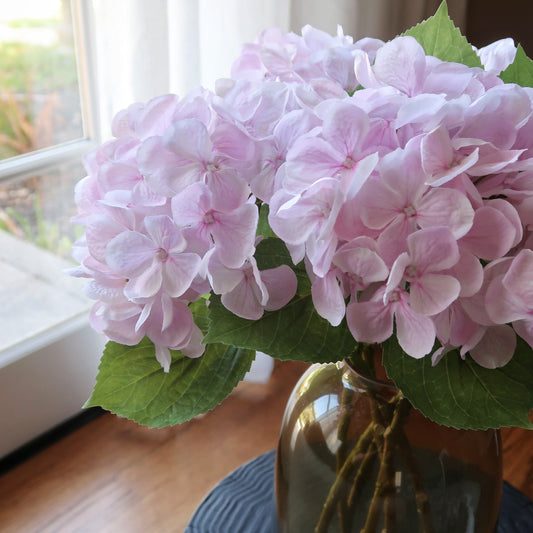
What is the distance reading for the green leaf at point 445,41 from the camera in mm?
409

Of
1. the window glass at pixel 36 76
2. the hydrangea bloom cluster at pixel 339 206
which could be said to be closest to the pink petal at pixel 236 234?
the hydrangea bloom cluster at pixel 339 206

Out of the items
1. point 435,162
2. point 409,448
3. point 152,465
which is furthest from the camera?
point 152,465

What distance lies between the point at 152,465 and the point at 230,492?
0.13m

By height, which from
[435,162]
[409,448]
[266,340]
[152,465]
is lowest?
[152,465]

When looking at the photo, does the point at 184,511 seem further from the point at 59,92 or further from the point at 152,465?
the point at 59,92

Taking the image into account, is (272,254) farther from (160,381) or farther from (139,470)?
(139,470)

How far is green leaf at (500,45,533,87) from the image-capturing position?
0.40 m

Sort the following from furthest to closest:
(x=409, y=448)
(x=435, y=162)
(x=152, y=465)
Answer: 1. (x=152, y=465)
2. (x=409, y=448)
3. (x=435, y=162)

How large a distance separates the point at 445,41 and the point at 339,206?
A: 179mm

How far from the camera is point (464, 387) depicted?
1.19 ft

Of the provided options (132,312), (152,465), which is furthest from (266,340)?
(152,465)

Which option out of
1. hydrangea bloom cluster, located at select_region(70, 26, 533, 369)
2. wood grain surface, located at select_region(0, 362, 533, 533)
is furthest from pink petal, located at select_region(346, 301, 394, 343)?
wood grain surface, located at select_region(0, 362, 533, 533)

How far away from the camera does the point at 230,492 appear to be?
0.73 metres

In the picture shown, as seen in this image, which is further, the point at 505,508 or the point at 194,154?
the point at 505,508
